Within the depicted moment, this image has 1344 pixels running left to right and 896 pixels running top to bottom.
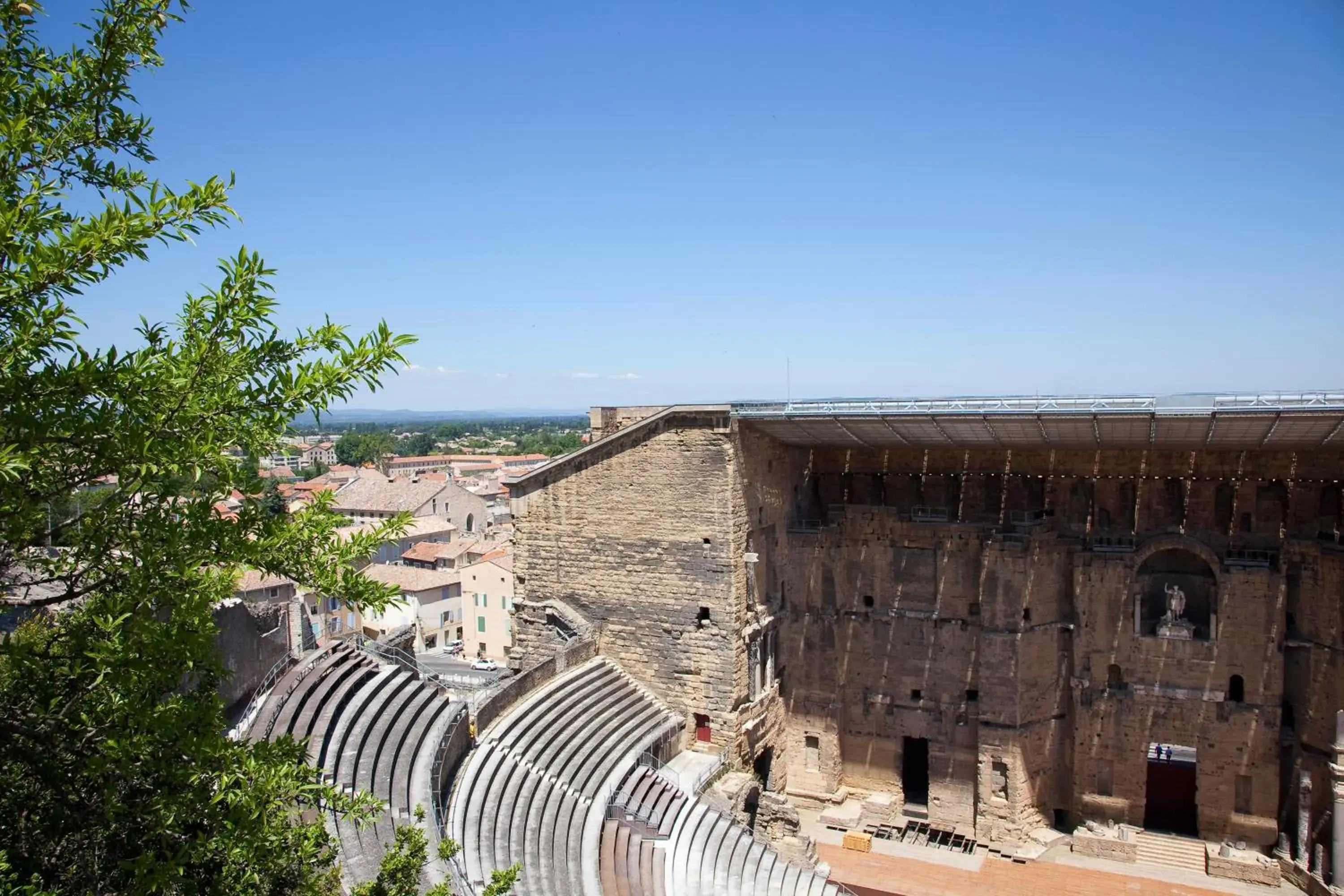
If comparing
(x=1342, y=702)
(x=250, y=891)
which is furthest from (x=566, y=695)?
(x=1342, y=702)

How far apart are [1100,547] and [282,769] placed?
20662 millimetres

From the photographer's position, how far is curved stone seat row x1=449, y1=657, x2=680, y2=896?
16000 millimetres

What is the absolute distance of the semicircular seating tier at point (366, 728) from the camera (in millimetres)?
14430

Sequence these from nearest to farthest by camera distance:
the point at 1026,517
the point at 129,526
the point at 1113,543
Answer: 1. the point at 129,526
2. the point at 1113,543
3. the point at 1026,517

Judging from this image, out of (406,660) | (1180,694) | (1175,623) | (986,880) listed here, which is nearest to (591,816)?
(406,660)

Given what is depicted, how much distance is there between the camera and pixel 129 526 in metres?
7.82

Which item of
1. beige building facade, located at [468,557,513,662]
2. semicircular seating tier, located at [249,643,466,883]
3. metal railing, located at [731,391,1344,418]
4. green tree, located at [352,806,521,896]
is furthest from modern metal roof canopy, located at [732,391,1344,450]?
beige building facade, located at [468,557,513,662]

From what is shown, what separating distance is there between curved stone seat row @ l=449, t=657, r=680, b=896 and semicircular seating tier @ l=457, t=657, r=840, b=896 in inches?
0.9

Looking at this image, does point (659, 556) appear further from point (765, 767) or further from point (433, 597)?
point (433, 597)

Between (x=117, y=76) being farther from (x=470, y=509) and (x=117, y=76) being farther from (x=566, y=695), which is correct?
(x=470, y=509)

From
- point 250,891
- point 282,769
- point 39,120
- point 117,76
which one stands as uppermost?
point 117,76

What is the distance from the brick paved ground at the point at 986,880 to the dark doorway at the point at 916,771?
2812 millimetres

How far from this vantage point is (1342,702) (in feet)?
69.1

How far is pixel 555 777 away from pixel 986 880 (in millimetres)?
10774
